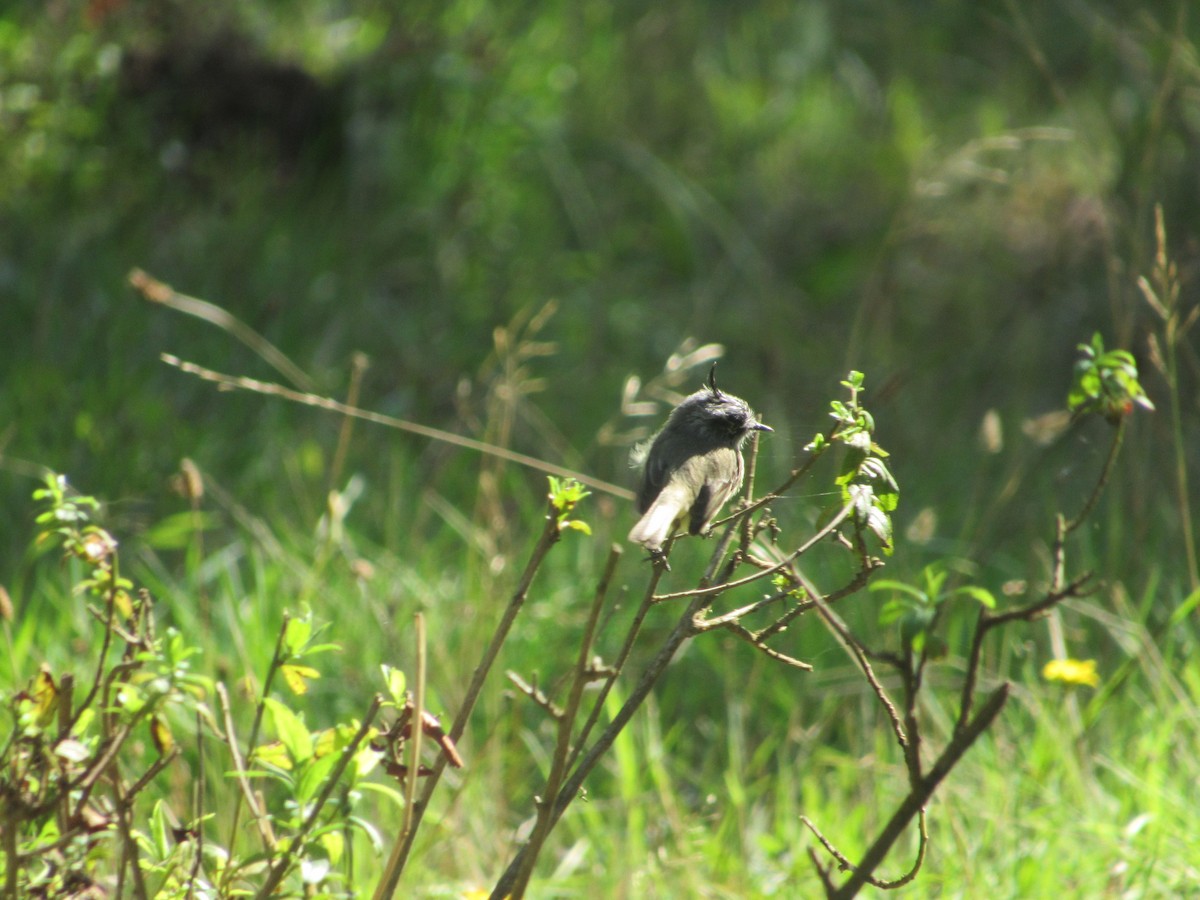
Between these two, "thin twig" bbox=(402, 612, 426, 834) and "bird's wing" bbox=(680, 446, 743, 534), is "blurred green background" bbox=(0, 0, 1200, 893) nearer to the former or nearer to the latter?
"bird's wing" bbox=(680, 446, 743, 534)

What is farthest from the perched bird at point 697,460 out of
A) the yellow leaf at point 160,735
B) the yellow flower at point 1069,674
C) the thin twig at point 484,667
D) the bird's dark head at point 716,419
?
the yellow leaf at point 160,735

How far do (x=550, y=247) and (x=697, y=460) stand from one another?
3.89 meters

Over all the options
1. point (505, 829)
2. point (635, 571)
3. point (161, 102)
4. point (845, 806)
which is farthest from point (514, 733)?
point (161, 102)

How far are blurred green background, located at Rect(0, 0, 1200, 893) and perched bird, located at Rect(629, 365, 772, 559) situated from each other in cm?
79

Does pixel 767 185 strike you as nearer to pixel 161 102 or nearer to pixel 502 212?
pixel 502 212

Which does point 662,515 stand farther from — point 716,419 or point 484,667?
point 484,667

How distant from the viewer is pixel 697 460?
108 inches

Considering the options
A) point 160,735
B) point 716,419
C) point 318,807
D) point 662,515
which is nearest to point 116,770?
point 160,735

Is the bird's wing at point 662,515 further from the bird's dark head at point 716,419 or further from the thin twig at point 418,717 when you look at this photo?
the thin twig at point 418,717

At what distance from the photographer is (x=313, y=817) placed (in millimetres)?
1646

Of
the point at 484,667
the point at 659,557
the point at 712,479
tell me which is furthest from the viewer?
the point at 712,479

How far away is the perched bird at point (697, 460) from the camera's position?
8.57 ft

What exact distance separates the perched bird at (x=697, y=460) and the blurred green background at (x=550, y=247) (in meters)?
0.79

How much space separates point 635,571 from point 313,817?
2565 mm
